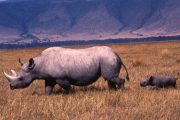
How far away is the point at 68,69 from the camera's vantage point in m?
14.3

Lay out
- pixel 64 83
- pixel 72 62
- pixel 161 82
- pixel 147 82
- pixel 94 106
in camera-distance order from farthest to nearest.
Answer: pixel 147 82, pixel 161 82, pixel 72 62, pixel 64 83, pixel 94 106

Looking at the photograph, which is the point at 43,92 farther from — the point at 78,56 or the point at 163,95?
the point at 163,95

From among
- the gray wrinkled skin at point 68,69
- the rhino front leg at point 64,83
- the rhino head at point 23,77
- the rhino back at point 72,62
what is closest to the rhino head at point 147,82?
the gray wrinkled skin at point 68,69

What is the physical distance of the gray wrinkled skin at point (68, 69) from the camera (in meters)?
14.3

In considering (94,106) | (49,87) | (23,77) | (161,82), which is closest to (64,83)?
(49,87)

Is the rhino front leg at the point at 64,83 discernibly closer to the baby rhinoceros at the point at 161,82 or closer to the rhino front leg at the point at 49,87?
the rhino front leg at the point at 49,87

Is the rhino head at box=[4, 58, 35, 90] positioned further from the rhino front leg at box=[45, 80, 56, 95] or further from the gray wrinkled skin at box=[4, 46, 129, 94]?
the rhino front leg at box=[45, 80, 56, 95]

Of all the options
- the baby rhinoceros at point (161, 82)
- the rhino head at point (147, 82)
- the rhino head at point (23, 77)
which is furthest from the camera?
the rhino head at point (147, 82)

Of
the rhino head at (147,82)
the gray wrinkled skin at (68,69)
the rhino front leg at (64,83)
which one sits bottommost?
the rhino head at (147,82)

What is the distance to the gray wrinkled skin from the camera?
14.3 meters

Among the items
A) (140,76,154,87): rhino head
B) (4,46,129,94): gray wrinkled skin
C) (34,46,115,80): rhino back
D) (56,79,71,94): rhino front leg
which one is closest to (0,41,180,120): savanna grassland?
(56,79,71,94): rhino front leg

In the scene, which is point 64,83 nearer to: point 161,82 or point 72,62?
point 72,62

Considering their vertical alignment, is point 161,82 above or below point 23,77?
below

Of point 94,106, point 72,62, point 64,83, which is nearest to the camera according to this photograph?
point 94,106
